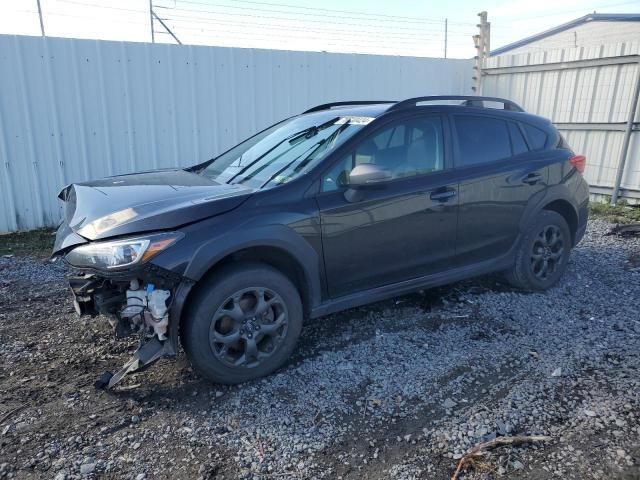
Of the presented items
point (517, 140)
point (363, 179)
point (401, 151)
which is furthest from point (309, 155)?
point (517, 140)

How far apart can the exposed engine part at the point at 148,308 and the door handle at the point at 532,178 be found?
322cm

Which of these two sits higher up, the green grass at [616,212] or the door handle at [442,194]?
the door handle at [442,194]

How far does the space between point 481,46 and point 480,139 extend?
6901mm

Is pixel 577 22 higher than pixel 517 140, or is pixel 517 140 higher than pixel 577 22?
pixel 577 22

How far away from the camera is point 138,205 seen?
3074mm

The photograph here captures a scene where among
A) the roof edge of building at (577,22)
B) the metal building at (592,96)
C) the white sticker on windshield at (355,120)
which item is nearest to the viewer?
the white sticker on windshield at (355,120)

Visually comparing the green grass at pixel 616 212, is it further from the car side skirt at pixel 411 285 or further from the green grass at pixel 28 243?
the green grass at pixel 28 243

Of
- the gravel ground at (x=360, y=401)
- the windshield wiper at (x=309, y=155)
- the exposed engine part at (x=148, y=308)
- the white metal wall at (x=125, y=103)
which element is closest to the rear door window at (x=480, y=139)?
the windshield wiper at (x=309, y=155)

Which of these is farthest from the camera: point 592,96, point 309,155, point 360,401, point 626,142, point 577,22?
point 577,22

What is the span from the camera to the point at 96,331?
3881 mm

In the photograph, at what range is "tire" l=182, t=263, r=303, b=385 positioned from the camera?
9.71 feet

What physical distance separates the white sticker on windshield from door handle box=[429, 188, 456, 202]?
0.75m

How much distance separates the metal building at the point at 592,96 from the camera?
7.89 meters

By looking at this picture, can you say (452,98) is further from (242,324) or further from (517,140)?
(242,324)
